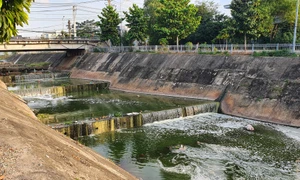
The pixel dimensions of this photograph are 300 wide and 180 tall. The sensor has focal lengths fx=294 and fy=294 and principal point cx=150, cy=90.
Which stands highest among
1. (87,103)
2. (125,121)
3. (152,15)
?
(152,15)

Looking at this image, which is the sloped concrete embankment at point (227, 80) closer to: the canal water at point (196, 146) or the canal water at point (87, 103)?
the canal water at point (196, 146)

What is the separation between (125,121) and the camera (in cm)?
2477

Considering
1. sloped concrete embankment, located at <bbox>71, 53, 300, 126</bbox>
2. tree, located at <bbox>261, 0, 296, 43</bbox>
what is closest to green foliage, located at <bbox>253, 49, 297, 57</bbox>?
sloped concrete embankment, located at <bbox>71, 53, 300, 126</bbox>

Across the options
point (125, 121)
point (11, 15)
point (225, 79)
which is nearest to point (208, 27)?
point (225, 79)

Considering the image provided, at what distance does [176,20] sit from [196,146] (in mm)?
33809

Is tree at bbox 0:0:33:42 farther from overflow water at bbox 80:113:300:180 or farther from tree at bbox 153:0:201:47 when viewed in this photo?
tree at bbox 153:0:201:47

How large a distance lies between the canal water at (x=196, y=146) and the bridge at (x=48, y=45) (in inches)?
995

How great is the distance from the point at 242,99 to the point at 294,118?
5958 mm

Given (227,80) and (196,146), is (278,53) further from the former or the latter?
(196,146)

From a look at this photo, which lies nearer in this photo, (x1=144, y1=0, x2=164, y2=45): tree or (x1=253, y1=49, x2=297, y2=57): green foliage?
(x1=253, y1=49, x2=297, y2=57): green foliage

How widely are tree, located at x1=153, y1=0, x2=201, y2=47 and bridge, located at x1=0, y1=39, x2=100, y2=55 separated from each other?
65.7 ft

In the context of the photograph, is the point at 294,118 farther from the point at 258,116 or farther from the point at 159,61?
the point at 159,61

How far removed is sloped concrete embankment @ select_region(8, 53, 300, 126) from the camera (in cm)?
2684

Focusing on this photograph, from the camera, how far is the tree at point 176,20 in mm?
50031
